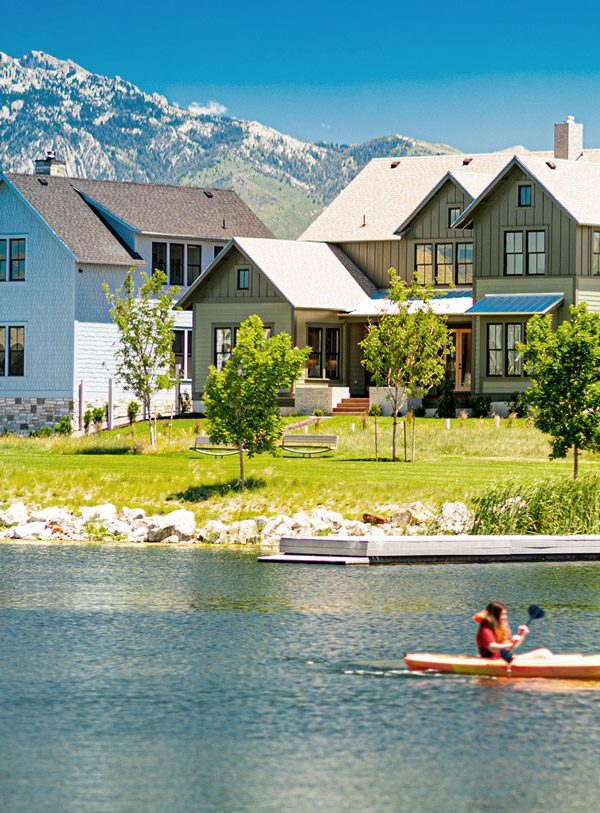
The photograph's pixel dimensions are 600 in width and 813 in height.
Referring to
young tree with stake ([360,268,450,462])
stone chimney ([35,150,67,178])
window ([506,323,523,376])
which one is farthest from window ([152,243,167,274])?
young tree with stake ([360,268,450,462])

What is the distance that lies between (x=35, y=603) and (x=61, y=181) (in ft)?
142

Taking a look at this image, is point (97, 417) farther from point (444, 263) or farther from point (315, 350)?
point (444, 263)

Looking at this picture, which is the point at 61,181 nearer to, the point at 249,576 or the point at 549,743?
the point at 249,576

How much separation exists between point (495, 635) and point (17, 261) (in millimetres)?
47671

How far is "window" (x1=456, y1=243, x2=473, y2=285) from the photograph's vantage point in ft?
224

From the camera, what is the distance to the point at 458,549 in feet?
124

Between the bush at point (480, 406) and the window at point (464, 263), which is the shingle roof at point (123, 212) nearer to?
the window at point (464, 263)

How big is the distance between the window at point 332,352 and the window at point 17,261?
13904mm

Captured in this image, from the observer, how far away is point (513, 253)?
6397cm

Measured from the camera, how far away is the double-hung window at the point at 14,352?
68812 millimetres

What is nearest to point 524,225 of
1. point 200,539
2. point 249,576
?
Result: point 200,539

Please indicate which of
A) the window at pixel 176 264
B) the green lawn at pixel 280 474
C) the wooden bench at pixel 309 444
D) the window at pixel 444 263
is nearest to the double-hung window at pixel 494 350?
the window at pixel 444 263

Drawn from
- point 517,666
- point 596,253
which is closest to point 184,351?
point 596,253

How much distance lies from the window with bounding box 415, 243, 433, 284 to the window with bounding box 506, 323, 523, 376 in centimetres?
706
